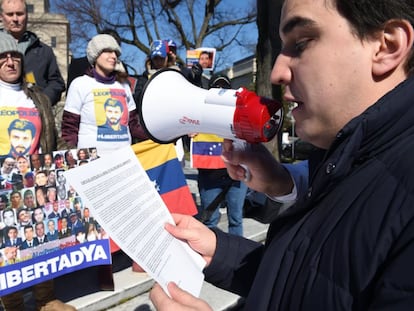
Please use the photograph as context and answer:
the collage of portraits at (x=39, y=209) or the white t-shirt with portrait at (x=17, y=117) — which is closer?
the collage of portraits at (x=39, y=209)

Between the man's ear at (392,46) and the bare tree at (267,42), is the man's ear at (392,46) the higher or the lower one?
the lower one

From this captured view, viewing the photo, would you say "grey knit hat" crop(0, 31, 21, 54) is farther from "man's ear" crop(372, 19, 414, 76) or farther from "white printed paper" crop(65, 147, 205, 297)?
"man's ear" crop(372, 19, 414, 76)

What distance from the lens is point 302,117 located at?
102cm

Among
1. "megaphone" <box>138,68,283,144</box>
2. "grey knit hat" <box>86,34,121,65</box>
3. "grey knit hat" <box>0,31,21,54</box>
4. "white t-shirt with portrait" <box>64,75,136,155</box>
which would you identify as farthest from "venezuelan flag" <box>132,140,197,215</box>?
"megaphone" <box>138,68,283,144</box>

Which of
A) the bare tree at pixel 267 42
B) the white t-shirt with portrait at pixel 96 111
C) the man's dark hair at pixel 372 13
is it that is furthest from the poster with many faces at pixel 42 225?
the bare tree at pixel 267 42

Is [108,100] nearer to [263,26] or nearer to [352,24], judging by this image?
[352,24]

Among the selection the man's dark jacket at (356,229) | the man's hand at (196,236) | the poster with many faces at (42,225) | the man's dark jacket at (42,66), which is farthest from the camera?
the man's dark jacket at (42,66)

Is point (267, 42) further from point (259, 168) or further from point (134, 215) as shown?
point (134, 215)

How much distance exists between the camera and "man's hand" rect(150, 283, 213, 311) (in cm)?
105

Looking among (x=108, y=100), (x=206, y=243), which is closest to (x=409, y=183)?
(x=206, y=243)

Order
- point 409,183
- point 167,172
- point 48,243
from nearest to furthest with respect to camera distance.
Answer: point 409,183 → point 48,243 → point 167,172

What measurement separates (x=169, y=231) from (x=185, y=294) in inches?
7.8

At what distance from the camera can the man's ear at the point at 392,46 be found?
2.91 ft

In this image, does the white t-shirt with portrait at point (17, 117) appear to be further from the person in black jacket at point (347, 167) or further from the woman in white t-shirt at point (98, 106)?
the person in black jacket at point (347, 167)
